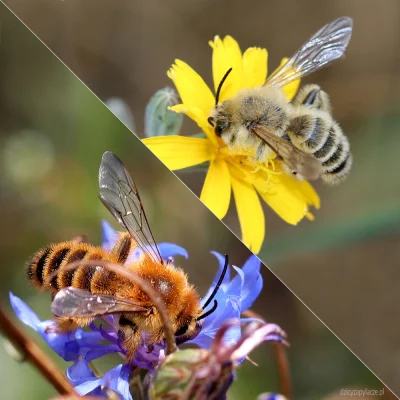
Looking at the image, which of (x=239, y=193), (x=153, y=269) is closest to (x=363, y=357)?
(x=239, y=193)

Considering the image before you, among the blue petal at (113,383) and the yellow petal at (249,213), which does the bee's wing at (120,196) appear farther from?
the yellow petal at (249,213)

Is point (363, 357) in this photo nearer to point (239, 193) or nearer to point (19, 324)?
point (239, 193)

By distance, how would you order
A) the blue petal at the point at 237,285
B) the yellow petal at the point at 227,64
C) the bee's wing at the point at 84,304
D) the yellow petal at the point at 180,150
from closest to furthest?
the bee's wing at the point at 84,304 → the blue petal at the point at 237,285 → the yellow petal at the point at 180,150 → the yellow petal at the point at 227,64

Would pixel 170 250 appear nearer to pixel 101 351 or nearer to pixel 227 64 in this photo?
pixel 101 351

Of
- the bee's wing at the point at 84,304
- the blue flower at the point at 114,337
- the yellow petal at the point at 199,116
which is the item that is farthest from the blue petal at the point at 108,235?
the yellow petal at the point at 199,116

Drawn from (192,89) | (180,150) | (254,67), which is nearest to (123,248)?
(180,150)

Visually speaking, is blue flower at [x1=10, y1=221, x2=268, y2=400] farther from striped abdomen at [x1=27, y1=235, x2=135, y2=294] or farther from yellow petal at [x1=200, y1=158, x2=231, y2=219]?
yellow petal at [x1=200, y1=158, x2=231, y2=219]
